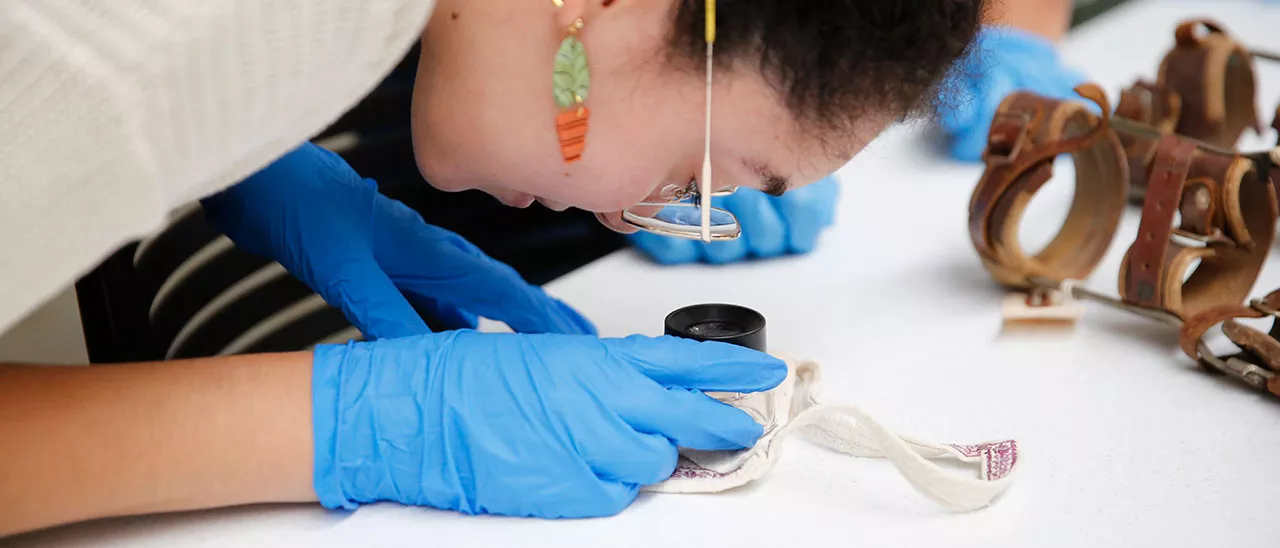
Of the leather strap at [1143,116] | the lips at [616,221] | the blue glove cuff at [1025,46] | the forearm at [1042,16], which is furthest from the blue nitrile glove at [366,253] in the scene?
the forearm at [1042,16]

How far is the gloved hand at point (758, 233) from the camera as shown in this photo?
1204 millimetres

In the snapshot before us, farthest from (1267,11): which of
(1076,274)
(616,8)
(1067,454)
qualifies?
(616,8)

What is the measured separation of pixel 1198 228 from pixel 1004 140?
0.20 m

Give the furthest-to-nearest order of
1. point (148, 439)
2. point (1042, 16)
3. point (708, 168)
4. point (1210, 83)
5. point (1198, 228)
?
point (1042, 16), point (1210, 83), point (1198, 228), point (708, 168), point (148, 439)

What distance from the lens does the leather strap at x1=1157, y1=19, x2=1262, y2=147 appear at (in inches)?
52.7

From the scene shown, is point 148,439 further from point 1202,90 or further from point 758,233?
point 1202,90

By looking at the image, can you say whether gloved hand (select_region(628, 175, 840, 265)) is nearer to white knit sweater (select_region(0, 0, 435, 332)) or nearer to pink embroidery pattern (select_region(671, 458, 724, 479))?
pink embroidery pattern (select_region(671, 458, 724, 479))

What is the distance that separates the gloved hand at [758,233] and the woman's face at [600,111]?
34 centimetres

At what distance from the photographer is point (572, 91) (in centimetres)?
78

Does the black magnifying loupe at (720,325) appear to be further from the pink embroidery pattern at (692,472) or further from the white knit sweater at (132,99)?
the white knit sweater at (132,99)

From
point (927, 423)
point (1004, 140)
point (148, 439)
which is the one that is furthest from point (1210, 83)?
point (148, 439)

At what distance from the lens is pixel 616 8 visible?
2.48 feet

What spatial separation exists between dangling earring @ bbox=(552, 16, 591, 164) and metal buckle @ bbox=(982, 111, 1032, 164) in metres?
0.48

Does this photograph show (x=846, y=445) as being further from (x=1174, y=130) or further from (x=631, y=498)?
(x=1174, y=130)
